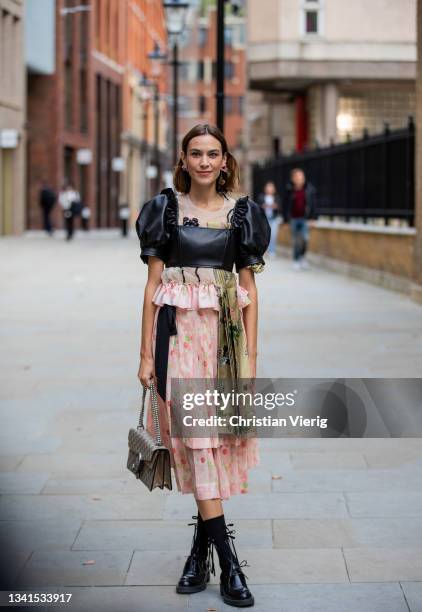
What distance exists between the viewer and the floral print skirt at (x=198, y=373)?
15.2ft

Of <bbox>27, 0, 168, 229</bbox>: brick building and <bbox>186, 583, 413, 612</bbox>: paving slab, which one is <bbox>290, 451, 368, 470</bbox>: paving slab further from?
<bbox>27, 0, 168, 229</bbox>: brick building

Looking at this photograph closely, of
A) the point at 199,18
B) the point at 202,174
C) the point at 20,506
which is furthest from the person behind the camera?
the point at 199,18

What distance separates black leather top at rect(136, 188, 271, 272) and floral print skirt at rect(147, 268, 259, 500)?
6 cm

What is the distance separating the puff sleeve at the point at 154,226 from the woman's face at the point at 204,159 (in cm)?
15

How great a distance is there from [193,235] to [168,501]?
185cm

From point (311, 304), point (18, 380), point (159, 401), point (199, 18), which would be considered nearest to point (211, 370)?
point (159, 401)

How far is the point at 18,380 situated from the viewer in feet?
32.6

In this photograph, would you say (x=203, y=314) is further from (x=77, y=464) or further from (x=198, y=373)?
(x=77, y=464)

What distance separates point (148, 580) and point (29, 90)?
50.5 metres

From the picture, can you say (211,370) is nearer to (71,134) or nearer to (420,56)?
(420,56)

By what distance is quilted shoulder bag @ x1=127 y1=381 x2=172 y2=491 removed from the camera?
4.59 metres

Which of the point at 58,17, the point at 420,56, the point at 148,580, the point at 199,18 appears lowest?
the point at 148,580

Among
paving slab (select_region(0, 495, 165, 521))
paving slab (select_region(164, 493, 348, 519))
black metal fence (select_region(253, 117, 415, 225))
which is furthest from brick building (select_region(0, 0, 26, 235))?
paving slab (select_region(164, 493, 348, 519))

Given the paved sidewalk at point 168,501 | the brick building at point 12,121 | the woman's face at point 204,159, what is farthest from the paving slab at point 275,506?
the brick building at point 12,121
